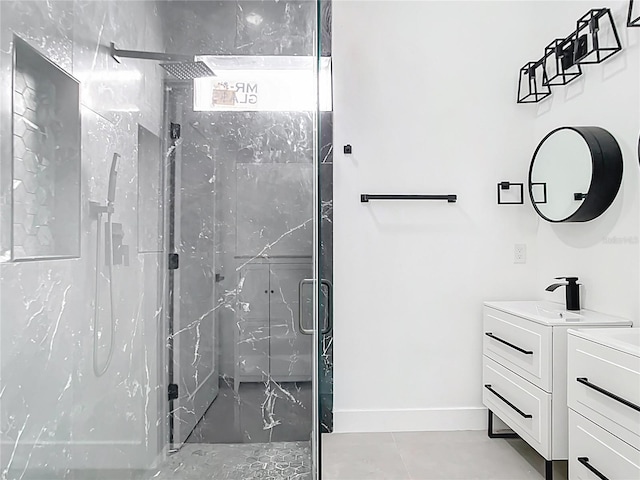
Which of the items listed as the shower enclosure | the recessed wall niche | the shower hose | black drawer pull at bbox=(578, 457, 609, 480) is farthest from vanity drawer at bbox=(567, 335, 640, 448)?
the recessed wall niche

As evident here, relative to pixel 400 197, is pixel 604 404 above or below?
below

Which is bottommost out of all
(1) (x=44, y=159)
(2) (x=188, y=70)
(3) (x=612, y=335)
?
(3) (x=612, y=335)

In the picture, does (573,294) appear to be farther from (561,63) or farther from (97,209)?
(97,209)

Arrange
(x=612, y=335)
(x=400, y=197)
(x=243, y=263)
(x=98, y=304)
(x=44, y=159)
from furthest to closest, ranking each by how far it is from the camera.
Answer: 1. (x=400, y=197)
2. (x=612, y=335)
3. (x=243, y=263)
4. (x=98, y=304)
5. (x=44, y=159)

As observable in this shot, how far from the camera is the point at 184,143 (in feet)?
4.64

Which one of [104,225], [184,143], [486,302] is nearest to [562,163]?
[486,302]

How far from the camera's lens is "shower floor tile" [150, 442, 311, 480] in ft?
4.66

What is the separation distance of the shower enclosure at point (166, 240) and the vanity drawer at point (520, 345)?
107cm

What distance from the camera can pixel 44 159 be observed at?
3.98 feet

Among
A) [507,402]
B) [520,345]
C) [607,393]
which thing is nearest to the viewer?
[607,393]

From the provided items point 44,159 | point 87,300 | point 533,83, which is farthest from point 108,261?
point 533,83

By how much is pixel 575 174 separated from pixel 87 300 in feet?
6.86

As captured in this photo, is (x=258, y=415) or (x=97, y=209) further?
(x=258, y=415)

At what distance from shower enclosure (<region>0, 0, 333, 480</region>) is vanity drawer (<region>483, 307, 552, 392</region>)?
1.07 meters
